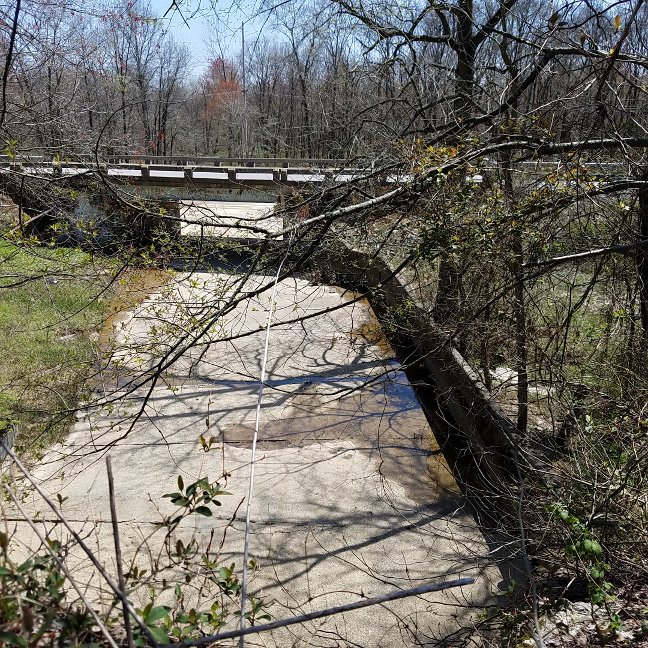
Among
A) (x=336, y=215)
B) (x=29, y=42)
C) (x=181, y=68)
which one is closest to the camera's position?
(x=336, y=215)

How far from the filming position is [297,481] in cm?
732

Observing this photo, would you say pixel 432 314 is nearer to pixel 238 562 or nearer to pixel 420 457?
pixel 420 457

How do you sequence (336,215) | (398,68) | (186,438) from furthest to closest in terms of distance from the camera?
(398,68), (186,438), (336,215)

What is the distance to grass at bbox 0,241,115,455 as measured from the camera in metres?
6.42

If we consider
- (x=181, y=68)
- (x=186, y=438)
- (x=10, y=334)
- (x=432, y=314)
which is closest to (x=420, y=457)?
(x=432, y=314)

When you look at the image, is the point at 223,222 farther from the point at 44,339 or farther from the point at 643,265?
the point at 44,339

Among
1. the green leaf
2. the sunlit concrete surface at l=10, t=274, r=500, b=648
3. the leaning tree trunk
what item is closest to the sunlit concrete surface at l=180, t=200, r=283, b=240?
the sunlit concrete surface at l=10, t=274, r=500, b=648

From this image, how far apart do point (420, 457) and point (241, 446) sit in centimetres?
216

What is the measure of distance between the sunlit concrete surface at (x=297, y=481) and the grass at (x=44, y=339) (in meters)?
0.42

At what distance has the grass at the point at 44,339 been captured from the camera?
253 inches

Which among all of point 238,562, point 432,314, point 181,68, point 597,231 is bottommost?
point 238,562

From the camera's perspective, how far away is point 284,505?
22.3 feet

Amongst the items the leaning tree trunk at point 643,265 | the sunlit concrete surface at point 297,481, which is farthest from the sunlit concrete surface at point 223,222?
the leaning tree trunk at point 643,265

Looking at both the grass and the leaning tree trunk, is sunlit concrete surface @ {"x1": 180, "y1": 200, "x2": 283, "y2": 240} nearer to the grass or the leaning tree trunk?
the grass
